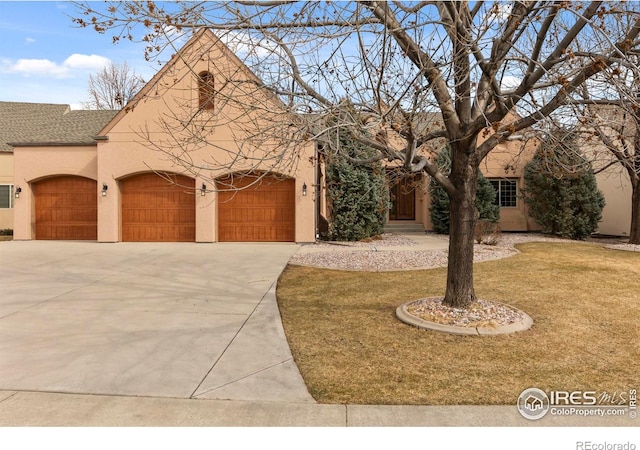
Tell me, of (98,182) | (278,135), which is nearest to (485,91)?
(278,135)

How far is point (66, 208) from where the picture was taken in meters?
16.6

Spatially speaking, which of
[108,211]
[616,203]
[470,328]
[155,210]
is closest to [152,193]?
[155,210]

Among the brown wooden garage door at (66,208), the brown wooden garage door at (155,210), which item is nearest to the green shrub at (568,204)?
the brown wooden garage door at (155,210)

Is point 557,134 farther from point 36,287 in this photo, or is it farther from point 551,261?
point 36,287

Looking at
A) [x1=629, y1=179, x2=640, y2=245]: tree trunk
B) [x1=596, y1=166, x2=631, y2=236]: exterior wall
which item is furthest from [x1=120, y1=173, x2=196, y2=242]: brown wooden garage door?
[x1=596, y1=166, x2=631, y2=236]: exterior wall

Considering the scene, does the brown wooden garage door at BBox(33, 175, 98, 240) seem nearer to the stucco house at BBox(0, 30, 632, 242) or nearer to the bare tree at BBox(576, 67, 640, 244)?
the stucco house at BBox(0, 30, 632, 242)

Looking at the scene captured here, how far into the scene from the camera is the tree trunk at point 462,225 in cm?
596

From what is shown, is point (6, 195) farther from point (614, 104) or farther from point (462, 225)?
point (614, 104)

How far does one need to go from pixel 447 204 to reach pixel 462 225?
482 inches

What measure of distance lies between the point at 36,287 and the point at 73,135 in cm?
1146

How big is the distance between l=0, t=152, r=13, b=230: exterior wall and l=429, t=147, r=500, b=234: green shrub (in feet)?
63.4

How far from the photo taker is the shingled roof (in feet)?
55.8

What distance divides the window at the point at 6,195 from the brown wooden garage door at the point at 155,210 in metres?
8.98

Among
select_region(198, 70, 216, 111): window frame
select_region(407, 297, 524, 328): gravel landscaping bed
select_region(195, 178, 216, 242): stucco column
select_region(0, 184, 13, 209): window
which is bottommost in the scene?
select_region(407, 297, 524, 328): gravel landscaping bed
